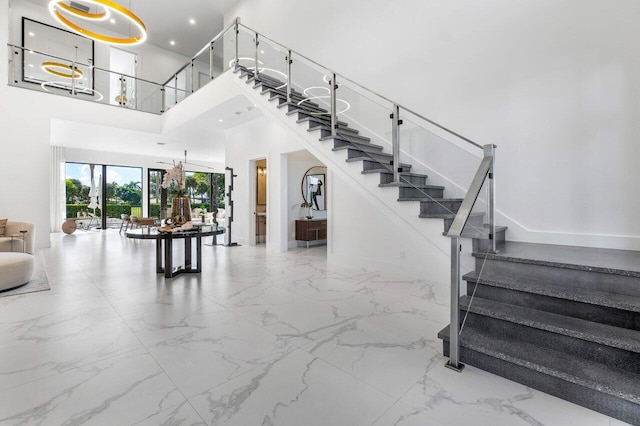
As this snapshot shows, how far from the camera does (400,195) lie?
333 cm

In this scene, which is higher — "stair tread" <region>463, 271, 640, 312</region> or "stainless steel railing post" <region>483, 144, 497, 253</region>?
"stainless steel railing post" <region>483, 144, 497, 253</region>

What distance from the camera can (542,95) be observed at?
349 centimetres

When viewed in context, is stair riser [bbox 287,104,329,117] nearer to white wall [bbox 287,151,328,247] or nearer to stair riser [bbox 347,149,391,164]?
stair riser [bbox 347,149,391,164]

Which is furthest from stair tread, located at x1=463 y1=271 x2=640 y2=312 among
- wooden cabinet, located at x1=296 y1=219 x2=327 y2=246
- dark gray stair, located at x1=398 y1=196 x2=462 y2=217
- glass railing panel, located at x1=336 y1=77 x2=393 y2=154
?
wooden cabinet, located at x1=296 y1=219 x2=327 y2=246

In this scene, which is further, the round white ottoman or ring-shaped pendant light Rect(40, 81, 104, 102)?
ring-shaped pendant light Rect(40, 81, 104, 102)

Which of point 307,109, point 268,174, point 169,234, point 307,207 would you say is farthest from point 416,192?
point 307,207

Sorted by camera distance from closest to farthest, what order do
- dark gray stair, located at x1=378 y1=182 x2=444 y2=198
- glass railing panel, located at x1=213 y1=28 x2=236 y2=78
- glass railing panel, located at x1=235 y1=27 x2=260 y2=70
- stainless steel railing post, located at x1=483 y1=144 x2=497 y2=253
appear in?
stainless steel railing post, located at x1=483 y1=144 x2=497 y2=253 → dark gray stair, located at x1=378 y1=182 x2=444 y2=198 → glass railing panel, located at x1=235 y1=27 x2=260 y2=70 → glass railing panel, located at x1=213 y1=28 x2=236 y2=78

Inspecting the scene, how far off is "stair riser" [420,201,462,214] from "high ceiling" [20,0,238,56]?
8849 mm

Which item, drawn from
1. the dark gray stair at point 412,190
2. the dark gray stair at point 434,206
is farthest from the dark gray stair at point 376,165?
the dark gray stair at point 434,206

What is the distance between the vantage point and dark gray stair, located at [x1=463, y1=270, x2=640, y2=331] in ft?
6.43

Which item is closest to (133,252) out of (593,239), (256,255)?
(256,255)

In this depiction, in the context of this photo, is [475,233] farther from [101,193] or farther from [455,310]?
[101,193]

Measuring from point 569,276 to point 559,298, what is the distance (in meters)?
0.26

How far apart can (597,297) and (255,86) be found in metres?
5.26
